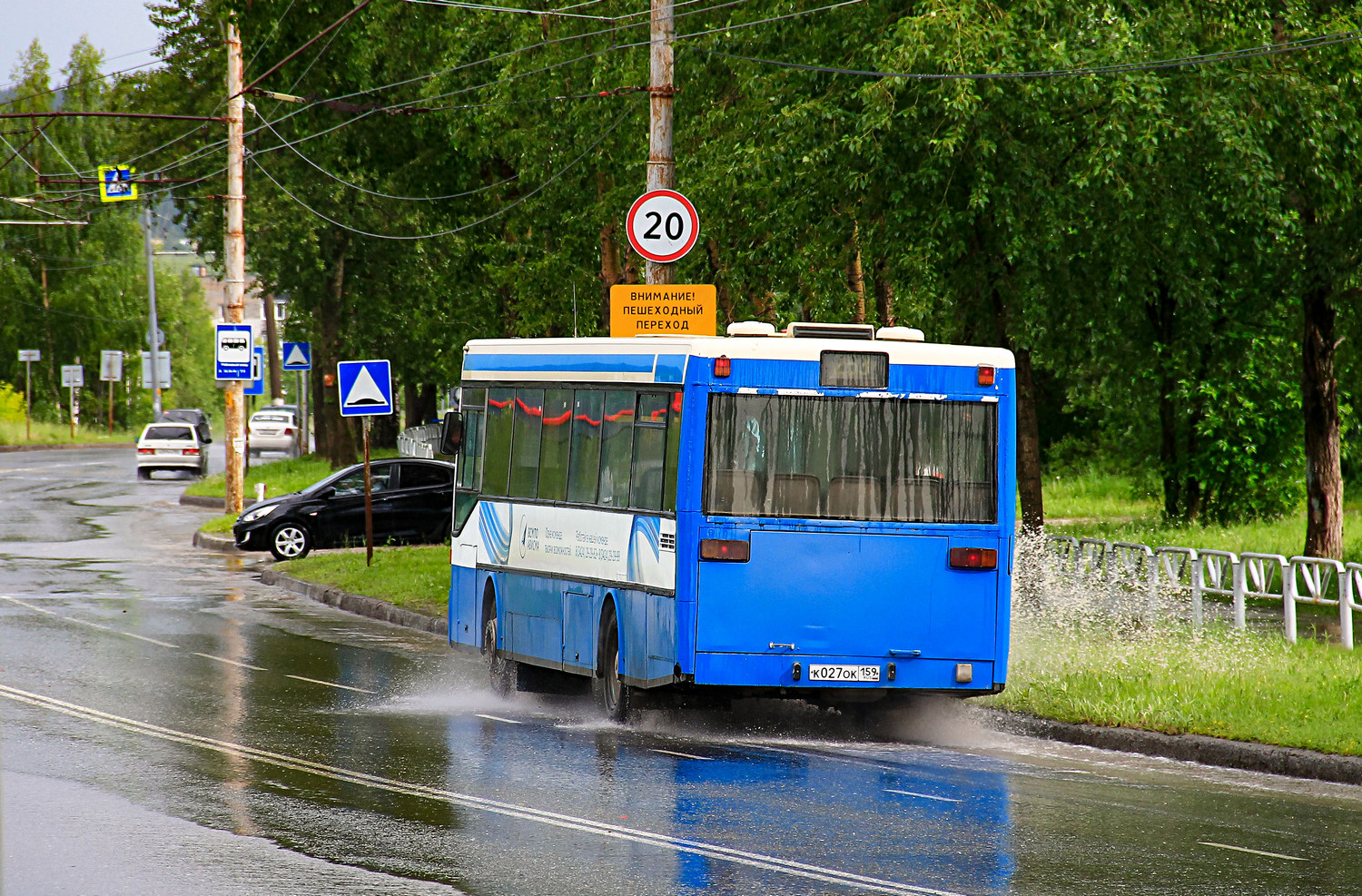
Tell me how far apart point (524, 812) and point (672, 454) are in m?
3.65

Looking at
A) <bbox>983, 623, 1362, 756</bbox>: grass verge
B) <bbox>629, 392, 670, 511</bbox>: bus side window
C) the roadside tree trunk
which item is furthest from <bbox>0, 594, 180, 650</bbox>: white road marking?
the roadside tree trunk

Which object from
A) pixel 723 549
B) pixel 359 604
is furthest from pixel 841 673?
pixel 359 604

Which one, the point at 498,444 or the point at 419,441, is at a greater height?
the point at 498,444

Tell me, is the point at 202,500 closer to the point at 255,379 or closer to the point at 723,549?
the point at 255,379

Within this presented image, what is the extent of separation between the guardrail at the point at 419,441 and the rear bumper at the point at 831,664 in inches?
1223

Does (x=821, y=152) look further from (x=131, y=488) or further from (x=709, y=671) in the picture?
(x=131, y=488)

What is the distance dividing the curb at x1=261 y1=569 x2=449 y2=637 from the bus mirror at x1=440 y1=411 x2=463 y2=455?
276 centimetres

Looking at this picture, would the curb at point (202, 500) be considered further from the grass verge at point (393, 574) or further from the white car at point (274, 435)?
the white car at point (274, 435)

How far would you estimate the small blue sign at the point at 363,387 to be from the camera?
24.3 m

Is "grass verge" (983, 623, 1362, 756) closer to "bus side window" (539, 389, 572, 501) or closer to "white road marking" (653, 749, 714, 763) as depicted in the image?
"white road marking" (653, 749, 714, 763)

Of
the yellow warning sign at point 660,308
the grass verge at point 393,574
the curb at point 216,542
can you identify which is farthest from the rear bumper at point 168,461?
the yellow warning sign at point 660,308

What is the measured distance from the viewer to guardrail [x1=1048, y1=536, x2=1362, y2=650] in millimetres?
15695

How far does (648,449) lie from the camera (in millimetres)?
12391

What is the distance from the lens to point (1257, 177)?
55.9 feet
